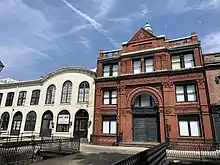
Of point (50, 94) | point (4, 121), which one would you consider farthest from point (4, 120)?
point (50, 94)

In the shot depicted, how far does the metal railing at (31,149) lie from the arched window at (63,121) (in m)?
10.4

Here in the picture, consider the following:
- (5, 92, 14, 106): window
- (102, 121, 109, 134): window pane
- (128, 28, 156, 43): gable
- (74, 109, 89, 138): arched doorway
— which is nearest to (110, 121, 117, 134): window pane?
(102, 121, 109, 134): window pane

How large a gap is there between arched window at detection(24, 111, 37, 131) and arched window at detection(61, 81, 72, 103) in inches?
219

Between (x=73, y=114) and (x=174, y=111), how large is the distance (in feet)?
43.8

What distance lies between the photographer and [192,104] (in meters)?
18.0

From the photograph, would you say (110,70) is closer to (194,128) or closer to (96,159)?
(194,128)

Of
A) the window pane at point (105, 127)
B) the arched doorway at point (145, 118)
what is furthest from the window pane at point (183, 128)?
the window pane at point (105, 127)

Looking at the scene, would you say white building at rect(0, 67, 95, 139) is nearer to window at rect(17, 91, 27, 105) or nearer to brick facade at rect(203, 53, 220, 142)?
window at rect(17, 91, 27, 105)

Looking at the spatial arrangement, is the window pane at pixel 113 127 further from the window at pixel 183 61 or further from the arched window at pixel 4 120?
the arched window at pixel 4 120

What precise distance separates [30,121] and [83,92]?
9973 millimetres

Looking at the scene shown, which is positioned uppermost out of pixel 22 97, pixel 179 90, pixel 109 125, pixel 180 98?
pixel 22 97

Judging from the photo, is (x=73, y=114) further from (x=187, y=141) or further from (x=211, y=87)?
(x=211, y=87)

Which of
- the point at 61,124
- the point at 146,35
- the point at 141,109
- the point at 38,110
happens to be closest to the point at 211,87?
the point at 141,109

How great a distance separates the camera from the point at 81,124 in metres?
23.0
